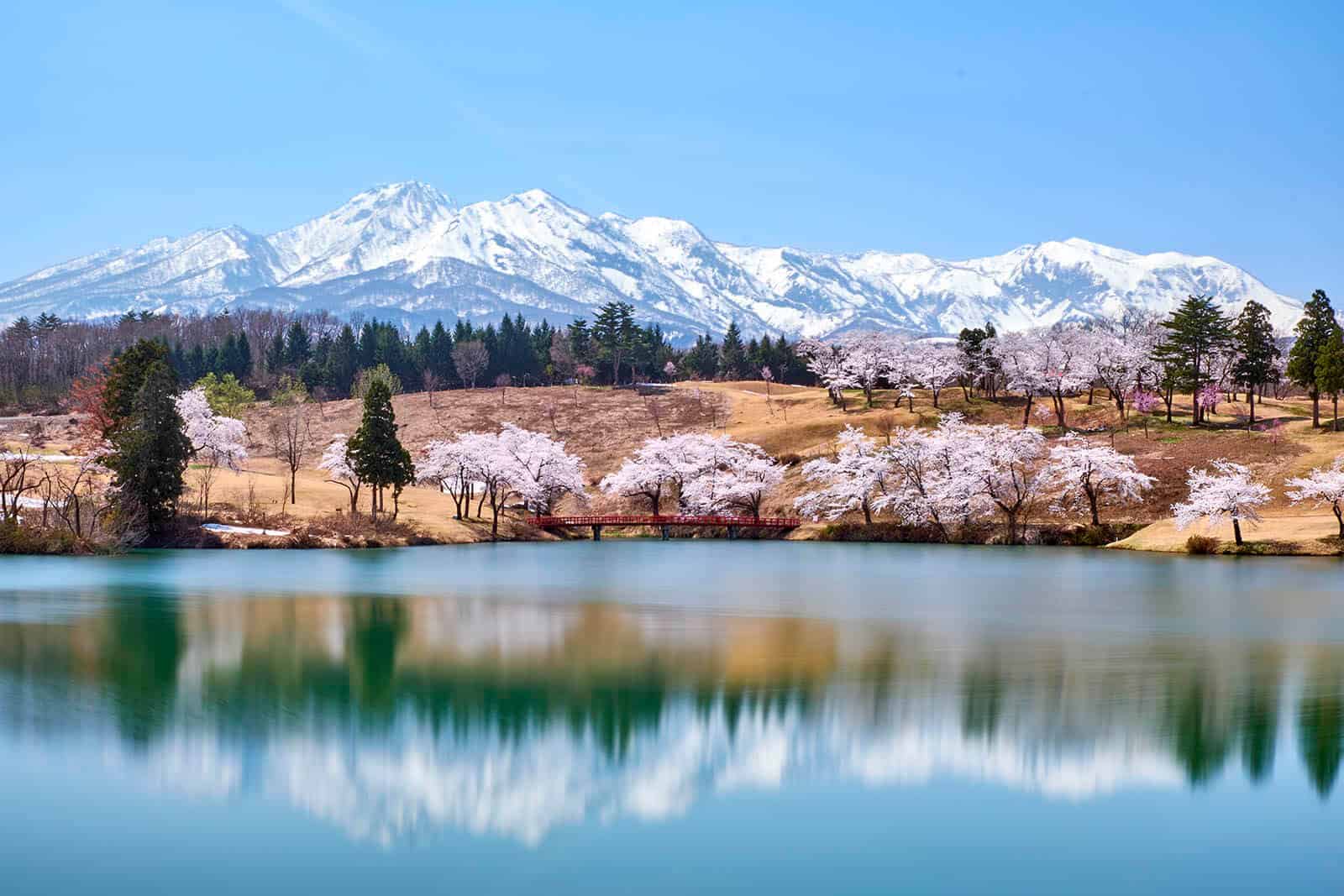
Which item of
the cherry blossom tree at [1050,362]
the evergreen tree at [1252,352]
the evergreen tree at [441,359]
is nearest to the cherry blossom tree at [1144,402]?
the cherry blossom tree at [1050,362]

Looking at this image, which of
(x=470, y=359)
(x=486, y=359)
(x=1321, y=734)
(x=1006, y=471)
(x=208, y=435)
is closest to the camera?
(x=1321, y=734)

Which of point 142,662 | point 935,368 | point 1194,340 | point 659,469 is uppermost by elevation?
point 1194,340

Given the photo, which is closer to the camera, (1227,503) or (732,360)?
(1227,503)

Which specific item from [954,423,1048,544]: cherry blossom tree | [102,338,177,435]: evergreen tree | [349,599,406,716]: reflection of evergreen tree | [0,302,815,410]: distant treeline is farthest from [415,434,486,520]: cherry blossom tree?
[0,302,815,410]: distant treeline

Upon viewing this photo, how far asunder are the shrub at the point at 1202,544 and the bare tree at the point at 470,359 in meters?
118

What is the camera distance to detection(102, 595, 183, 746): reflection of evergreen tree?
2245 cm

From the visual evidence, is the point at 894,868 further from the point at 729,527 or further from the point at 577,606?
the point at 729,527

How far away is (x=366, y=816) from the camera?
16344 millimetres

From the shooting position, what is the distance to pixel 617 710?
23.2 metres

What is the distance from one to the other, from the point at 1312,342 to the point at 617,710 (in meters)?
92.3

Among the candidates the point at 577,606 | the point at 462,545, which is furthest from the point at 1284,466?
the point at 577,606

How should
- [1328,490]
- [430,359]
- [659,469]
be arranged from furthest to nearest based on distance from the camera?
[430,359] → [659,469] → [1328,490]

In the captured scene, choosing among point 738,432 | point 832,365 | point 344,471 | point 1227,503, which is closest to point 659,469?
point 738,432

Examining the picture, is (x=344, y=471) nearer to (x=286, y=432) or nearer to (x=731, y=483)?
(x=731, y=483)
